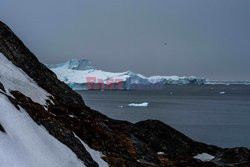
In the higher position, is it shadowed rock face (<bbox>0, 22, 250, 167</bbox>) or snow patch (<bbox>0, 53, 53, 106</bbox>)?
snow patch (<bbox>0, 53, 53, 106</bbox>)

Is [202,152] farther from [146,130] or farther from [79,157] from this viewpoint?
[79,157]

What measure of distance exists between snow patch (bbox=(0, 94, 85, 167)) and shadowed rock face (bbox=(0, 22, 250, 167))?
2.17ft

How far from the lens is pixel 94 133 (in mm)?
20438

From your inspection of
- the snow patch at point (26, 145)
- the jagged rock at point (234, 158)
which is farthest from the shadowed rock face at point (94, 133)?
the snow patch at point (26, 145)

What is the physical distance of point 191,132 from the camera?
79.4 m

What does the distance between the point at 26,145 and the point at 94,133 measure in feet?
28.5

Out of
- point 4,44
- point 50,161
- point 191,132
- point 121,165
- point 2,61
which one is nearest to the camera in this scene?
point 50,161

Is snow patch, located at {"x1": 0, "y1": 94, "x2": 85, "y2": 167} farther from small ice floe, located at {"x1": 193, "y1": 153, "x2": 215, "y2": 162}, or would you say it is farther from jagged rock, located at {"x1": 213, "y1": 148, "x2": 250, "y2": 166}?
small ice floe, located at {"x1": 193, "y1": 153, "x2": 215, "y2": 162}

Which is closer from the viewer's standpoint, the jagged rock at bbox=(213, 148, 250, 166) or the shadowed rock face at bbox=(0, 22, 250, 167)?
the shadowed rock face at bbox=(0, 22, 250, 167)

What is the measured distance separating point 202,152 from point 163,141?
4.06m

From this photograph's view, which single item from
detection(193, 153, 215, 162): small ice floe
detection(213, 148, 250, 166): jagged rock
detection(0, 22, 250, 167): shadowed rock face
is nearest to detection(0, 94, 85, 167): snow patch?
detection(0, 22, 250, 167): shadowed rock face

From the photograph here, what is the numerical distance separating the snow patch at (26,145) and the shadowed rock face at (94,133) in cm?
66

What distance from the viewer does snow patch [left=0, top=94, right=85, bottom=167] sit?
10.5 m

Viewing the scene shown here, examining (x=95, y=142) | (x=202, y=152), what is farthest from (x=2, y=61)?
(x=202, y=152)
